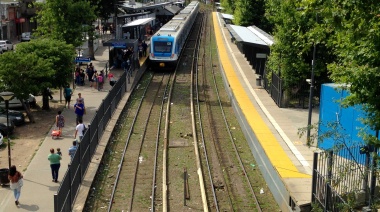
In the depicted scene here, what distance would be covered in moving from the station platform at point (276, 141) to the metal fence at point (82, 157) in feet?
19.1

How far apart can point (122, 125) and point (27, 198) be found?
10022 mm

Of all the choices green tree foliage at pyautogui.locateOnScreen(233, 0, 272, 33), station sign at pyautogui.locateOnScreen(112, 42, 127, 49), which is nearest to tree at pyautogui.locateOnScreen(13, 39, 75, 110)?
station sign at pyautogui.locateOnScreen(112, 42, 127, 49)

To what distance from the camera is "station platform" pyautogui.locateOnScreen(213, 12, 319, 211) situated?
52.1ft

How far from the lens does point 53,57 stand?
1096 inches

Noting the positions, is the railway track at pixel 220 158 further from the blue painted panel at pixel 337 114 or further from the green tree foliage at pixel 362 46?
the green tree foliage at pixel 362 46

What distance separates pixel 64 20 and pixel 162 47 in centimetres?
786

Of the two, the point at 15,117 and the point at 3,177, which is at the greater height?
the point at 15,117

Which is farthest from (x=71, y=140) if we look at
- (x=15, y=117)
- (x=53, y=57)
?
(x=53, y=57)

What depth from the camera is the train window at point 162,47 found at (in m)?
41.2

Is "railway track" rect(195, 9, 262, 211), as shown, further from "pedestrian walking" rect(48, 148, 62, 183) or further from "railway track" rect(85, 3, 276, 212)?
"pedestrian walking" rect(48, 148, 62, 183)

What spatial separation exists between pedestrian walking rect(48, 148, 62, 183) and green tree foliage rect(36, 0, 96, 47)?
19486mm

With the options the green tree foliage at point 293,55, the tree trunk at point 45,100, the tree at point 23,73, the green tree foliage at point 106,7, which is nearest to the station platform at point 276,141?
the green tree foliage at point 293,55

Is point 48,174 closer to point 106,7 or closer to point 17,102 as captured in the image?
point 17,102

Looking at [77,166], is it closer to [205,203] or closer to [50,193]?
[50,193]
